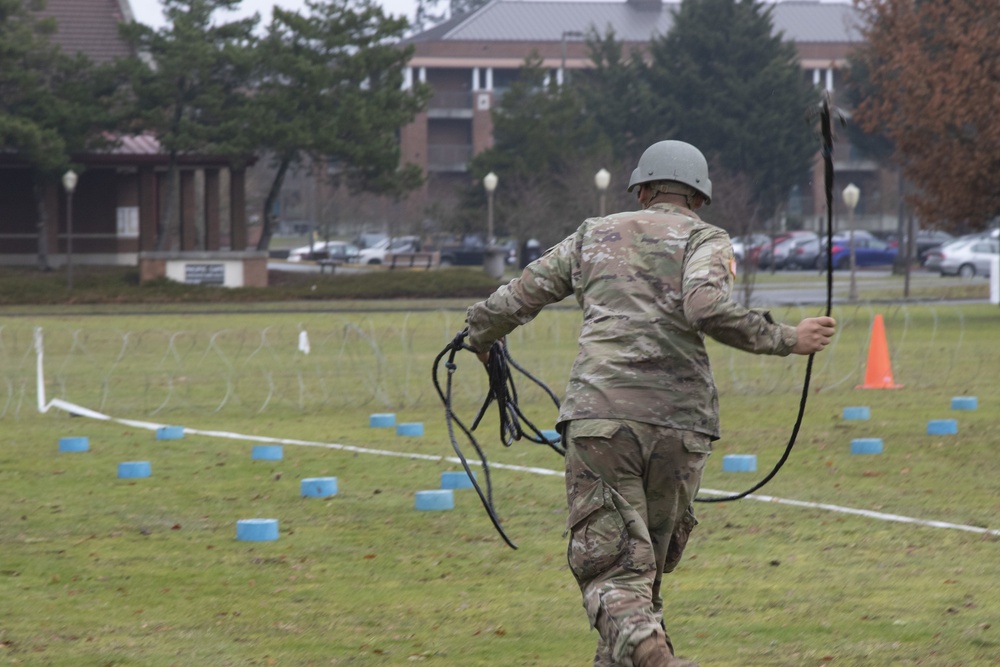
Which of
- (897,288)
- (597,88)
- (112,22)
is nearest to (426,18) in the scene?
(597,88)

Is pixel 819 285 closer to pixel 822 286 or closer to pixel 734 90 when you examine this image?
pixel 822 286

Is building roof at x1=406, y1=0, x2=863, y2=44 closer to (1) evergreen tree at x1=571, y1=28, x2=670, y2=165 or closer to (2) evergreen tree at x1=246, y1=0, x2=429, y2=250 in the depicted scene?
(1) evergreen tree at x1=571, y1=28, x2=670, y2=165

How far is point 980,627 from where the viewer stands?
648 cm

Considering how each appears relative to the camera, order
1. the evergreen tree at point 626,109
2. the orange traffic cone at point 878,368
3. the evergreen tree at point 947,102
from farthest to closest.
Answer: the evergreen tree at point 626,109 → the evergreen tree at point 947,102 → the orange traffic cone at point 878,368

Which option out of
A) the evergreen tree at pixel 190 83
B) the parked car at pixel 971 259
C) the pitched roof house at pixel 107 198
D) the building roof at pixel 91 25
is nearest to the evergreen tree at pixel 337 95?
the evergreen tree at pixel 190 83

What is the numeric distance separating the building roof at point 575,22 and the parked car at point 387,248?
2061 cm

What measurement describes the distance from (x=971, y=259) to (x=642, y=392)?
4851cm

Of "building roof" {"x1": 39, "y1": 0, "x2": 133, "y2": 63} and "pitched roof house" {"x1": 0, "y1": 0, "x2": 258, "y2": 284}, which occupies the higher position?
"building roof" {"x1": 39, "y1": 0, "x2": 133, "y2": 63}

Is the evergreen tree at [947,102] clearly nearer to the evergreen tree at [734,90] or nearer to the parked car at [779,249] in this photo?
the parked car at [779,249]

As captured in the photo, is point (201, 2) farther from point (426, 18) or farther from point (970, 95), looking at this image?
point (426, 18)

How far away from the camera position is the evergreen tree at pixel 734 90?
67.8 m

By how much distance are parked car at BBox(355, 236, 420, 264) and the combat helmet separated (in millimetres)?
59542

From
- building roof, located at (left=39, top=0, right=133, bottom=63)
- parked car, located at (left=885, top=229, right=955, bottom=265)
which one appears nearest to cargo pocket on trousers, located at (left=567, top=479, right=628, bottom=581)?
building roof, located at (left=39, top=0, right=133, bottom=63)

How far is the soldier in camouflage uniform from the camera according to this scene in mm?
5141
